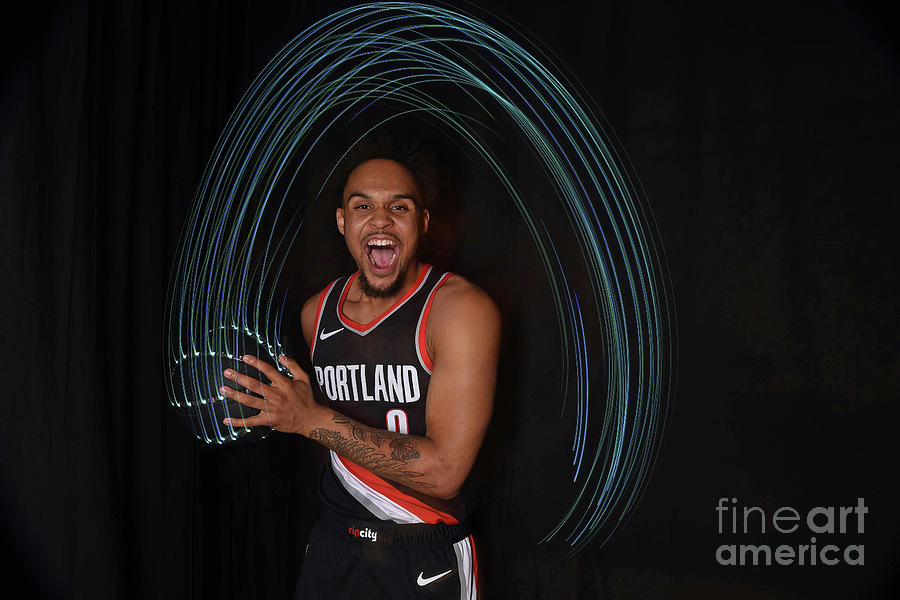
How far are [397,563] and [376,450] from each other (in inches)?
15.8

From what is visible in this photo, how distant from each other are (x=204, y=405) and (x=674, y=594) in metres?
2.15

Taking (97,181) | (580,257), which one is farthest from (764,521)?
(97,181)

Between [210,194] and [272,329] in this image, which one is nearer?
[210,194]

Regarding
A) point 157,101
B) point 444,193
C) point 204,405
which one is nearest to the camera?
point 204,405

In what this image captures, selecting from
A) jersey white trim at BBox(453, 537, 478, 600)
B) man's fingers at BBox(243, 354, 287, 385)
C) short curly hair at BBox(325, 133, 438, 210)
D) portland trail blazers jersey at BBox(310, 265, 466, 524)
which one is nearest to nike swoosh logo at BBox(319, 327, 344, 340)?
portland trail blazers jersey at BBox(310, 265, 466, 524)

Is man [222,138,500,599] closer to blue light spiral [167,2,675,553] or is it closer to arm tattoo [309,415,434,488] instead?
arm tattoo [309,415,434,488]

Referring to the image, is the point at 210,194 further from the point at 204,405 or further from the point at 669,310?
the point at 669,310

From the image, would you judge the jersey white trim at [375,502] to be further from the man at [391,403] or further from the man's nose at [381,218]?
the man's nose at [381,218]

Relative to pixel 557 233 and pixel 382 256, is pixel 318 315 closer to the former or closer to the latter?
pixel 382 256

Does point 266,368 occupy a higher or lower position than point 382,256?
lower

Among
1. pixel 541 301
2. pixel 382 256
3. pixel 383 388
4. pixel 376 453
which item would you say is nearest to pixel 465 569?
pixel 376 453

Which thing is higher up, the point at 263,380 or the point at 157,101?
the point at 157,101

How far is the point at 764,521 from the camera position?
2.54m

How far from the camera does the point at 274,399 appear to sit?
185cm
